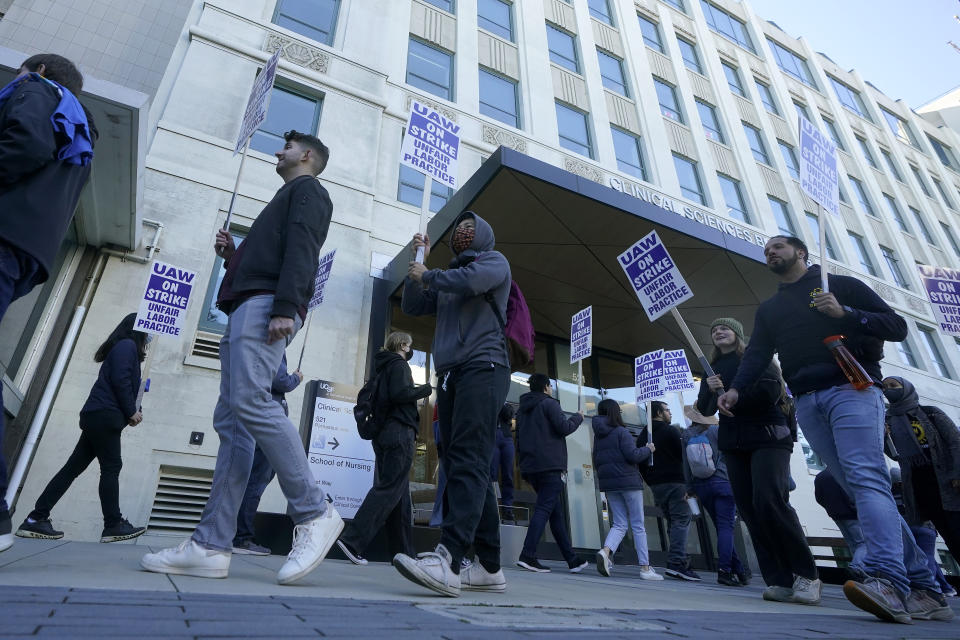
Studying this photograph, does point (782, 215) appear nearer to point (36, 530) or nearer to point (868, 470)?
point (868, 470)

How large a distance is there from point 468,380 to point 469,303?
49 centimetres

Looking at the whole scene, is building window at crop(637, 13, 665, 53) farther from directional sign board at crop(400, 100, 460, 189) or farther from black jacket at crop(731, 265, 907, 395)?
black jacket at crop(731, 265, 907, 395)

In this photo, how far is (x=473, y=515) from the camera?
276cm

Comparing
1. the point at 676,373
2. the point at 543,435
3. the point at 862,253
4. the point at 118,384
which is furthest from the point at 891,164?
the point at 118,384

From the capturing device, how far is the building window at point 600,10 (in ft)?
61.5

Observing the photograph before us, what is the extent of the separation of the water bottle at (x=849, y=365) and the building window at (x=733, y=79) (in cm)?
2098

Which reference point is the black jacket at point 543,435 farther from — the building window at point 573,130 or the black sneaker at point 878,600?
the building window at point 573,130

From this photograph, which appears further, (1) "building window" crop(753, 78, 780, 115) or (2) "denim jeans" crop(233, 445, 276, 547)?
(1) "building window" crop(753, 78, 780, 115)

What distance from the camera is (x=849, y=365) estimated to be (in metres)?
3.26

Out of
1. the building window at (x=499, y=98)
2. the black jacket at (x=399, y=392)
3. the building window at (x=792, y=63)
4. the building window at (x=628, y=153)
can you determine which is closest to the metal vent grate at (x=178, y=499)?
the black jacket at (x=399, y=392)

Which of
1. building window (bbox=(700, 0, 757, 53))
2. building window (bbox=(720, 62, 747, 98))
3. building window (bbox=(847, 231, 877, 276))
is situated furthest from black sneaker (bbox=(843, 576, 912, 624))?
building window (bbox=(700, 0, 757, 53))

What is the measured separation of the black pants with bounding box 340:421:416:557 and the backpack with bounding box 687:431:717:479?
339cm

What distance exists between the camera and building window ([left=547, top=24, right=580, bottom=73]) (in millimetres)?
16500

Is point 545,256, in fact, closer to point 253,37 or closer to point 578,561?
point 578,561
